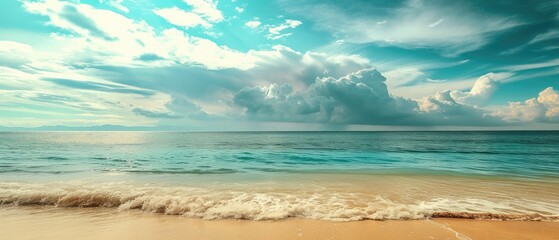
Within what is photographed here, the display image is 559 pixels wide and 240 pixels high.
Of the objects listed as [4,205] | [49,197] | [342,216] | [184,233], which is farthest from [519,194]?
[4,205]

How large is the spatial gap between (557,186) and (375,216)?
50.7 feet

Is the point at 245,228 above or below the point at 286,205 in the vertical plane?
below

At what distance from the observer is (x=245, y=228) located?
831 cm

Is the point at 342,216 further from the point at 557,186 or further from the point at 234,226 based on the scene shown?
the point at 557,186

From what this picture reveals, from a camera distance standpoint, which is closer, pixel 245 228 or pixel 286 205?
pixel 245 228

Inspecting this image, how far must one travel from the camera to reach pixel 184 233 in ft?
25.6

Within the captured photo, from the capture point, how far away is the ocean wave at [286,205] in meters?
9.39

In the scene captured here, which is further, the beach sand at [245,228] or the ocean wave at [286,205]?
the ocean wave at [286,205]

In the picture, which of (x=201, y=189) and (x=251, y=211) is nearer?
(x=251, y=211)

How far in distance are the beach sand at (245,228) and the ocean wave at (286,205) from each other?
17.2 inches

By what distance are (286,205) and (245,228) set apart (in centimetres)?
245

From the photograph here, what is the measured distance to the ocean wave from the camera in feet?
30.8

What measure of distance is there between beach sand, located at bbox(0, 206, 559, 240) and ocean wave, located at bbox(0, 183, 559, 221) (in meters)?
0.44

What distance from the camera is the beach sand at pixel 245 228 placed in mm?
7604
